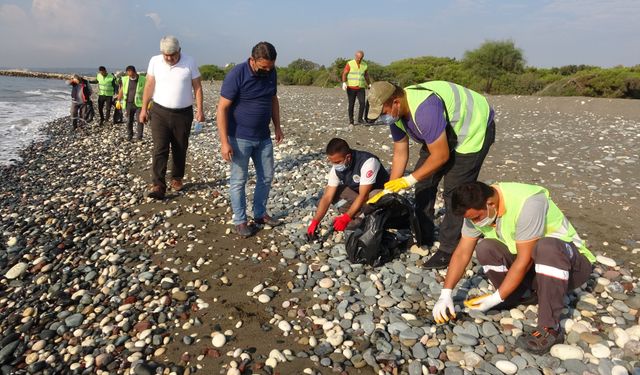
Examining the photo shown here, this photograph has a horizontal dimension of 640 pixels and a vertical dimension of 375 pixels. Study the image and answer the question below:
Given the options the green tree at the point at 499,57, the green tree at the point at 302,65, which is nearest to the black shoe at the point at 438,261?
the green tree at the point at 499,57

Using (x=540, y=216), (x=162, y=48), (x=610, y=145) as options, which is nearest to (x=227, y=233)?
(x=162, y=48)

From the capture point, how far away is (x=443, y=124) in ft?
10.3

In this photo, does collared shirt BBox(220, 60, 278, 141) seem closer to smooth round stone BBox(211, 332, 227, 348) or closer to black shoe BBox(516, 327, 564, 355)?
smooth round stone BBox(211, 332, 227, 348)

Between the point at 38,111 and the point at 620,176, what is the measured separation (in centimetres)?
2366

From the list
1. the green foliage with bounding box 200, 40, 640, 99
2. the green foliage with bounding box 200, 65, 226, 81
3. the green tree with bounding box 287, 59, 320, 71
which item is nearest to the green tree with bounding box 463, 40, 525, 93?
the green foliage with bounding box 200, 40, 640, 99

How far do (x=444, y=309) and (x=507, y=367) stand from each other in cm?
56

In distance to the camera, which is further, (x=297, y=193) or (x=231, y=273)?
(x=297, y=193)

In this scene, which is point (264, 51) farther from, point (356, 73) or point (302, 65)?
point (302, 65)

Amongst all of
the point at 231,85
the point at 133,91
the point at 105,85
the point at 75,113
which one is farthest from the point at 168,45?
the point at 75,113

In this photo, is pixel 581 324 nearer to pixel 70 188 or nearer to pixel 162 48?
pixel 162 48

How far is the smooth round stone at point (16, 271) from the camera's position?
4.06 metres

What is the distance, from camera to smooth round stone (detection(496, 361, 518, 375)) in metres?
2.68

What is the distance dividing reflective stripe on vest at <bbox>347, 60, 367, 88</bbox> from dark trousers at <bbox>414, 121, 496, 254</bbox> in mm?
7104

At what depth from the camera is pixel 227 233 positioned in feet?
15.8
